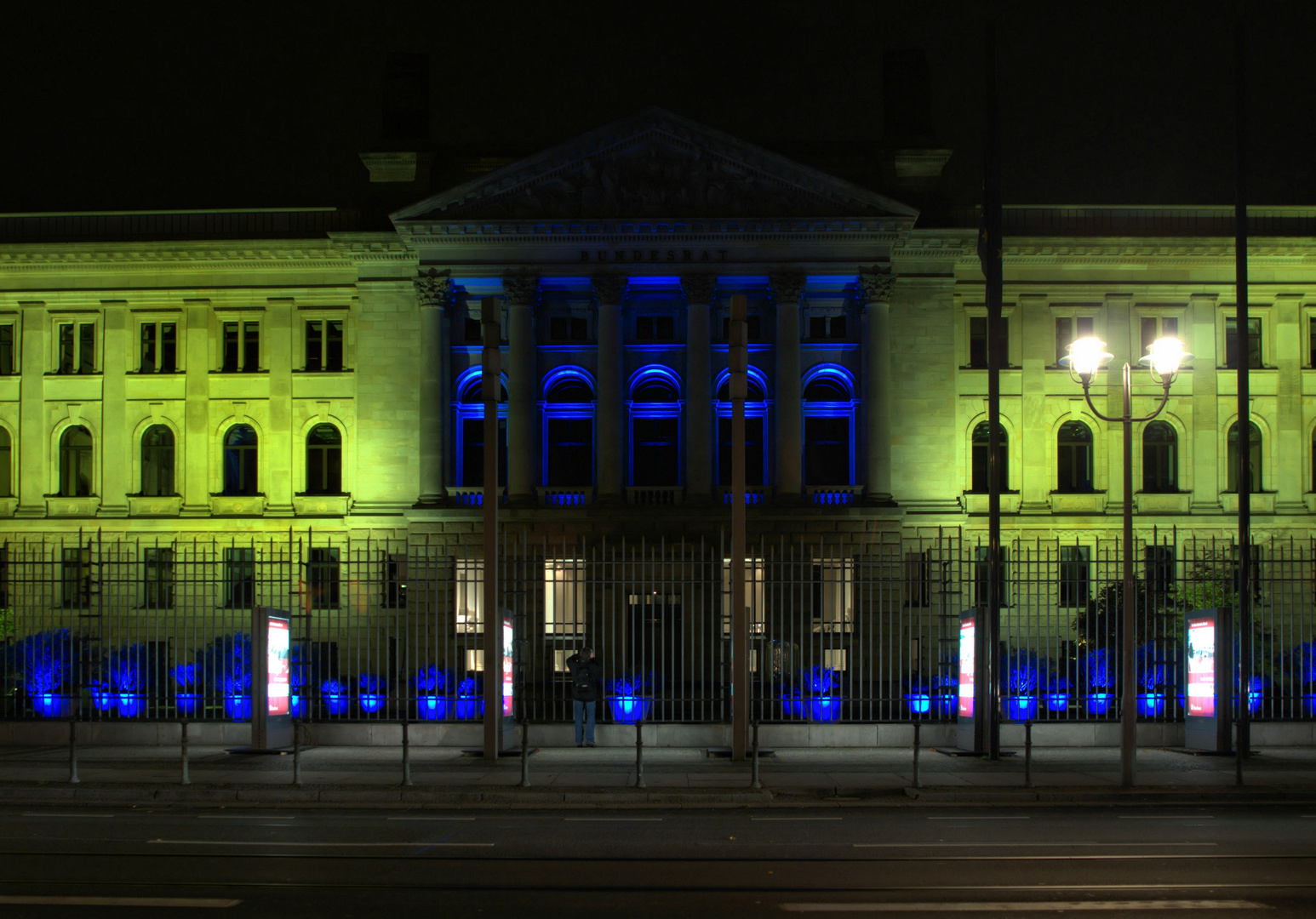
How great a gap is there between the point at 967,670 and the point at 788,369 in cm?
2415

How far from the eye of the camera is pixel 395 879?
11844 mm

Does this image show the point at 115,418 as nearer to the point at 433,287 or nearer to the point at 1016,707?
the point at 433,287

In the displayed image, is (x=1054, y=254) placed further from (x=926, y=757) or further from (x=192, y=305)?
(x=192, y=305)

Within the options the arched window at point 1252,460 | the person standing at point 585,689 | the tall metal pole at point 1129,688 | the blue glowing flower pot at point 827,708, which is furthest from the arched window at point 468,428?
the tall metal pole at point 1129,688

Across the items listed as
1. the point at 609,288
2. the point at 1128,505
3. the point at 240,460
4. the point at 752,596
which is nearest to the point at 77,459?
the point at 240,460

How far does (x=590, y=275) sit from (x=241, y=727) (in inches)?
1014

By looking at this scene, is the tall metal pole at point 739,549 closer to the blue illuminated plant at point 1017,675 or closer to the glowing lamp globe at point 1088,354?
the glowing lamp globe at point 1088,354

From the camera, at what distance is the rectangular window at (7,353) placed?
165ft

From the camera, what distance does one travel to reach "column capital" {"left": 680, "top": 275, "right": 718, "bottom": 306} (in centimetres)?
4538

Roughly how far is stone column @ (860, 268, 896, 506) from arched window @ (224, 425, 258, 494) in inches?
999

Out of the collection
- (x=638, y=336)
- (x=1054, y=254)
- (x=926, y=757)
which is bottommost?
(x=926, y=757)

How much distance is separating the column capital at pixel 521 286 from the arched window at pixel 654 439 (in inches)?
206

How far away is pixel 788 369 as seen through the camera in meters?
A: 45.4

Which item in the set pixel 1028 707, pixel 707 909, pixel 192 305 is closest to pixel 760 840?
pixel 707 909
